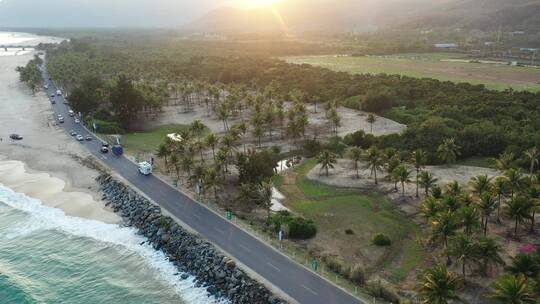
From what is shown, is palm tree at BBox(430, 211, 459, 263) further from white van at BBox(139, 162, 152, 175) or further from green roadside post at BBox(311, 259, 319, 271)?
white van at BBox(139, 162, 152, 175)

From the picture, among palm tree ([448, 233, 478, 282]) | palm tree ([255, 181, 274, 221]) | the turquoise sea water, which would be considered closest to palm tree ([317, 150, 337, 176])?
palm tree ([255, 181, 274, 221])

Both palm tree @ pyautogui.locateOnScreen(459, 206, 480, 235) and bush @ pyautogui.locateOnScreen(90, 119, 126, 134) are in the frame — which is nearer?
palm tree @ pyautogui.locateOnScreen(459, 206, 480, 235)

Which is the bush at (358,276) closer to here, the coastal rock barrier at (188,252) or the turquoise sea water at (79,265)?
the coastal rock barrier at (188,252)

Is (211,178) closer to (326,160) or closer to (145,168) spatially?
(145,168)

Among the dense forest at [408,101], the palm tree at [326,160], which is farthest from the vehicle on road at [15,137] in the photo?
the palm tree at [326,160]

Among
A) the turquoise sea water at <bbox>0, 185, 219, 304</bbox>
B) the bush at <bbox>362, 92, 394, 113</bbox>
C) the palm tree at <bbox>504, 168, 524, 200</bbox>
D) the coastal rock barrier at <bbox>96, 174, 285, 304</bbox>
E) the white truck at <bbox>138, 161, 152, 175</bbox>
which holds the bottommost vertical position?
the turquoise sea water at <bbox>0, 185, 219, 304</bbox>

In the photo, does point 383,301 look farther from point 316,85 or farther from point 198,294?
point 316,85
